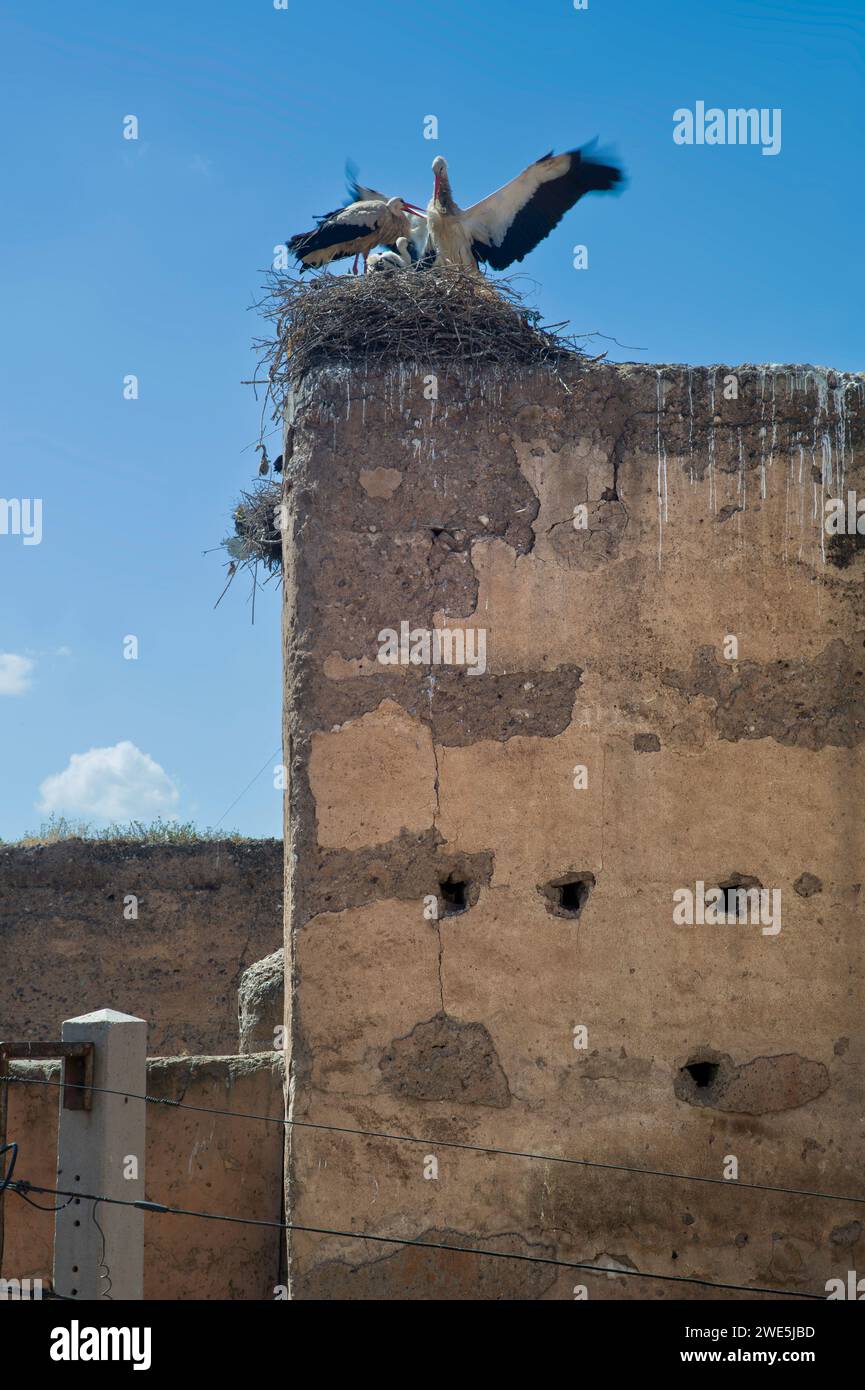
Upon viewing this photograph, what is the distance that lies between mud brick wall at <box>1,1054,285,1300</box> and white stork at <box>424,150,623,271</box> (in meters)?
4.31

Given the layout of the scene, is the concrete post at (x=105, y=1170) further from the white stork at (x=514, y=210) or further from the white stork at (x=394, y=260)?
the white stork at (x=514, y=210)

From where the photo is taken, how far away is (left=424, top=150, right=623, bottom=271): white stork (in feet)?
26.5

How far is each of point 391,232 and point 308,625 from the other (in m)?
3.44

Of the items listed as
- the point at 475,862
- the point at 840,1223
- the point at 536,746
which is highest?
the point at 536,746

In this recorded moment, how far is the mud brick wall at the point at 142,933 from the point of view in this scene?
39.1ft

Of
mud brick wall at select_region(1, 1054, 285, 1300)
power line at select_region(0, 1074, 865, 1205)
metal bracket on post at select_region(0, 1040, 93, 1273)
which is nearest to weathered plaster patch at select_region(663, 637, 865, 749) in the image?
power line at select_region(0, 1074, 865, 1205)

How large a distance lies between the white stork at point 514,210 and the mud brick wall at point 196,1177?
4314 mm

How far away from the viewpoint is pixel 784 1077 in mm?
5801

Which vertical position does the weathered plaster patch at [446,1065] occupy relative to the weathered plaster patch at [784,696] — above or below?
below

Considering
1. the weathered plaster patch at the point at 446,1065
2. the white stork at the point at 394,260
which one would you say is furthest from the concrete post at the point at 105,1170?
the white stork at the point at 394,260
